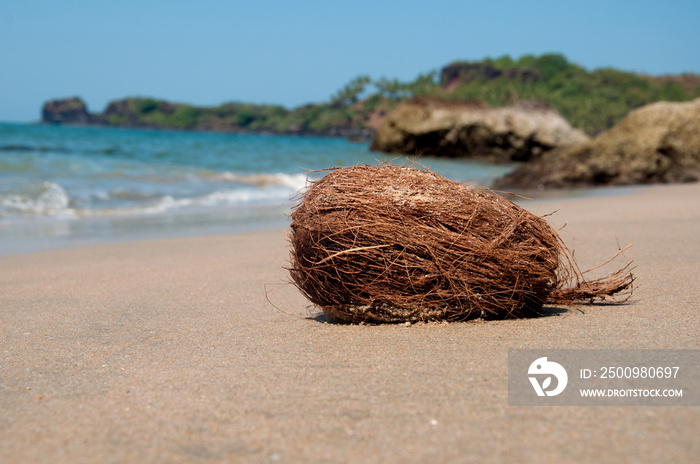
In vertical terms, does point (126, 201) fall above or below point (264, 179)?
below

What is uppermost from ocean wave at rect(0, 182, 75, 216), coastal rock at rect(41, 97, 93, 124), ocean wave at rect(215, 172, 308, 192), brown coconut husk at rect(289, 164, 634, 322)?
coastal rock at rect(41, 97, 93, 124)

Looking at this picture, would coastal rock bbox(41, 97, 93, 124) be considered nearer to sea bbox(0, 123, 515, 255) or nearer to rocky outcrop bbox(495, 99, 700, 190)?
sea bbox(0, 123, 515, 255)

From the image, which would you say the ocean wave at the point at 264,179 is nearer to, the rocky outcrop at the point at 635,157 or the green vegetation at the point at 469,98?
the rocky outcrop at the point at 635,157

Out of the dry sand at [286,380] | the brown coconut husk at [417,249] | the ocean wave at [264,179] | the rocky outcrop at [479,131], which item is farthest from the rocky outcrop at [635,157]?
the rocky outcrop at [479,131]

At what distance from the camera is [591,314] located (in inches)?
153

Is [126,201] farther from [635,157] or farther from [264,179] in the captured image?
[635,157]

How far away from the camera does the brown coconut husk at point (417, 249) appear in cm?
356

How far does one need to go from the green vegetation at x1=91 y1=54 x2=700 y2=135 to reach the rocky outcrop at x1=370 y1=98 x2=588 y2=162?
3727 cm

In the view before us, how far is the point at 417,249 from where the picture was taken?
3553 millimetres

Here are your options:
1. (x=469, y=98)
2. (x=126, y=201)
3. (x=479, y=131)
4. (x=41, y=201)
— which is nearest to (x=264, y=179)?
(x=126, y=201)

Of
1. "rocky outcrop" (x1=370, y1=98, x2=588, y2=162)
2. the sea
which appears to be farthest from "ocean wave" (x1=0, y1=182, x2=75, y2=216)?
"rocky outcrop" (x1=370, y1=98, x2=588, y2=162)

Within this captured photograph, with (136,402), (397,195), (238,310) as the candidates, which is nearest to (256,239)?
(238,310)

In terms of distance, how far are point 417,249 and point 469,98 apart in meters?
84.4

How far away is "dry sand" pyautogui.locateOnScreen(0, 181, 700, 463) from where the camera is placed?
2.30m
